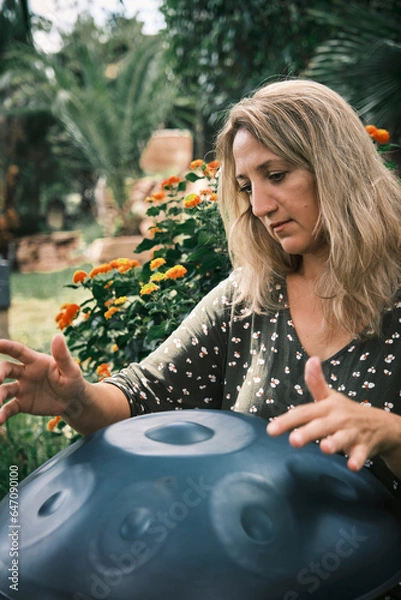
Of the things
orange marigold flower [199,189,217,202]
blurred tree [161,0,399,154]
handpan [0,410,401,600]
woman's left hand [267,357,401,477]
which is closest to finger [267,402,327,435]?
woman's left hand [267,357,401,477]

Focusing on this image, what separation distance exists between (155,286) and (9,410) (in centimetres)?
91

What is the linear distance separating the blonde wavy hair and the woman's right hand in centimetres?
60

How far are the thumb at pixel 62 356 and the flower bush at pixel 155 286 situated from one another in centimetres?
77

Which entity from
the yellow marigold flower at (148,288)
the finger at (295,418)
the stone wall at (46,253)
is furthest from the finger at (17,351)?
the stone wall at (46,253)

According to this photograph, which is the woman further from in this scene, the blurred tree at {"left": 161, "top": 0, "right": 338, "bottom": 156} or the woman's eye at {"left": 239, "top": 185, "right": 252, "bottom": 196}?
the blurred tree at {"left": 161, "top": 0, "right": 338, "bottom": 156}

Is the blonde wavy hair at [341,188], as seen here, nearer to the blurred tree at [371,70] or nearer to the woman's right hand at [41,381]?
the woman's right hand at [41,381]

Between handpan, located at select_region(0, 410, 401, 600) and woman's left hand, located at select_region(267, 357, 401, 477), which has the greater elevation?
woman's left hand, located at select_region(267, 357, 401, 477)

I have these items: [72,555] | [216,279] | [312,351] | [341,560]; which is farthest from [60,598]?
[216,279]

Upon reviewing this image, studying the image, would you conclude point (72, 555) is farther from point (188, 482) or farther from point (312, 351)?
point (312, 351)

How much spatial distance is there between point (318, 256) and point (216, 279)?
77 centimetres

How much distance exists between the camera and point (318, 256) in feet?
5.68

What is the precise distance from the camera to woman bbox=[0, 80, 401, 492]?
5.12 ft

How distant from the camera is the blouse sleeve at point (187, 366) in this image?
69.9 inches

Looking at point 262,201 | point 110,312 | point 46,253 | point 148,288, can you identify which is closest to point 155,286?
point 148,288
